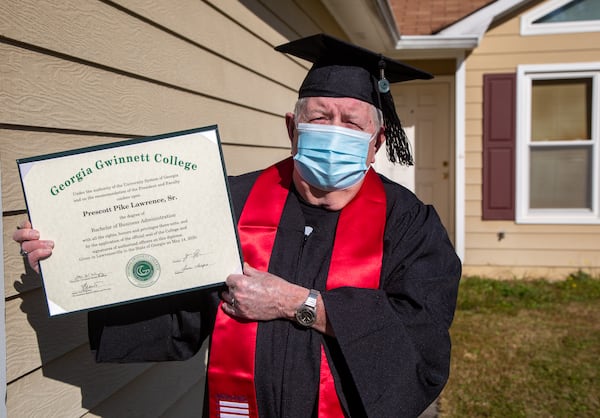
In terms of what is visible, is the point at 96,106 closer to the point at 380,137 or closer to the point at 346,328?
the point at 380,137

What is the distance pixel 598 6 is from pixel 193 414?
6405 mm

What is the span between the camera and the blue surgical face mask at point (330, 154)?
175 centimetres

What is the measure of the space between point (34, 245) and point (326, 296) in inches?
29.1

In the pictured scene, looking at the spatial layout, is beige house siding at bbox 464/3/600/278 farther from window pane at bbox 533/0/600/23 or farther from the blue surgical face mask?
the blue surgical face mask

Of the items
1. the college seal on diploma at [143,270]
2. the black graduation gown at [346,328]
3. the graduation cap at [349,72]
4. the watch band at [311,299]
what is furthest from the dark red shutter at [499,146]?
the college seal on diploma at [143,270]

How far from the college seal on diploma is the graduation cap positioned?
27.8 inches

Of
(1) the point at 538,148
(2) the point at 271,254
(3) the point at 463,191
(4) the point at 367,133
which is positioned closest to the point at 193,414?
(2) the point at 271,254

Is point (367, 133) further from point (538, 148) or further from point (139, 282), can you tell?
point (538, 148)

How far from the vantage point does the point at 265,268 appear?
1.71m

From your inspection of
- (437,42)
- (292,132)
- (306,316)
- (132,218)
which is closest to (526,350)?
(437,42)

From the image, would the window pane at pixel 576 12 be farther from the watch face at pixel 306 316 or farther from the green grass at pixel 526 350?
the watch face at pixel 306 316

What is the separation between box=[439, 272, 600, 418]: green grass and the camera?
399 cm

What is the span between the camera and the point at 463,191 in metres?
7.17
